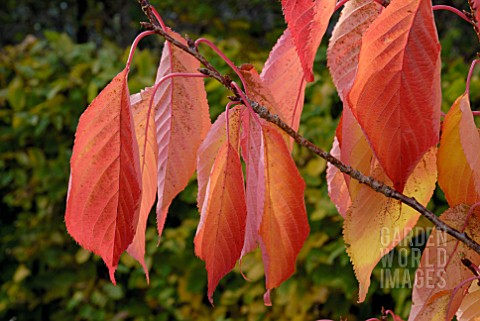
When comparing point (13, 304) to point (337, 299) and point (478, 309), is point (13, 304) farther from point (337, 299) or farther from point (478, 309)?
point (478, 309)

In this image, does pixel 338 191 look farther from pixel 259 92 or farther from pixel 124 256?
pixel 124 256

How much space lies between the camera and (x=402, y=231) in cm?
73

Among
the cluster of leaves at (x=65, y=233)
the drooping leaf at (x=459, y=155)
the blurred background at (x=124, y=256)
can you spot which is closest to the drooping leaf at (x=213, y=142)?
the drooping leaf at (x=459, y=155)

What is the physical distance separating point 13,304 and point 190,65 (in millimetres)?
2721

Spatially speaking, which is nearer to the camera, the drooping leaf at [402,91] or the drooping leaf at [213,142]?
the drooping leaf at [402,91]

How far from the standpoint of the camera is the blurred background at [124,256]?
8.41 ft

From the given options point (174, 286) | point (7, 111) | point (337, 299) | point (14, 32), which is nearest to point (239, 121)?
point (337, 299)

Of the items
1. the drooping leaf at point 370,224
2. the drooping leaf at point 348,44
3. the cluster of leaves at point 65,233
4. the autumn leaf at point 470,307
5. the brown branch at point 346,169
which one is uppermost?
the drooping leaf at point 348,44

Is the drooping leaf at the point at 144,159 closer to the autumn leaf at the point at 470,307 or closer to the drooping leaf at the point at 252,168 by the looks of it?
the drooping leaf at the point at 252,168

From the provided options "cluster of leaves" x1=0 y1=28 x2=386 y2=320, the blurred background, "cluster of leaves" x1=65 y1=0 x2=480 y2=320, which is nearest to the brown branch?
"cluster of leaves" x1=65 y1=0 x2=480 y2=320

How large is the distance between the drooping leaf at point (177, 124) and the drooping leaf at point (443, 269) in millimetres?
274

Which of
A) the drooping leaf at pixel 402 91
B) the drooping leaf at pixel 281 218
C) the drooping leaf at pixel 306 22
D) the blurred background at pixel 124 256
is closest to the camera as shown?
the drooping leaf at pixel 402 91

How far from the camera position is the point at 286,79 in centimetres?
79

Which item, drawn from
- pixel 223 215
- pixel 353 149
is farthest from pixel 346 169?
pixel 223 215
